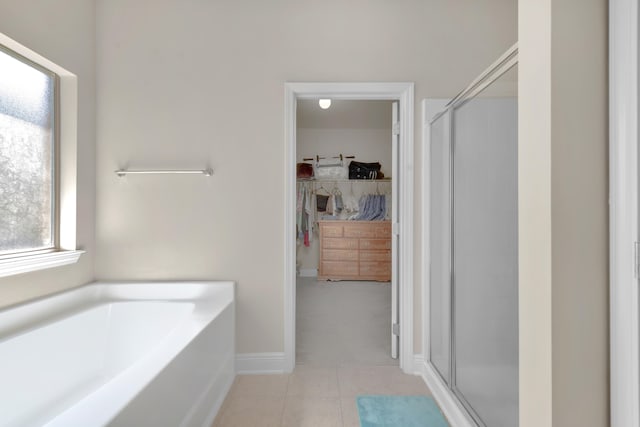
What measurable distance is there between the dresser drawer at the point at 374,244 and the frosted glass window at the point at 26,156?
12.2ft

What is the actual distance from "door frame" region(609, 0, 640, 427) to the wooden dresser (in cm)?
405

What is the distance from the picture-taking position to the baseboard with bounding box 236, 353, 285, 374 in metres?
2.14

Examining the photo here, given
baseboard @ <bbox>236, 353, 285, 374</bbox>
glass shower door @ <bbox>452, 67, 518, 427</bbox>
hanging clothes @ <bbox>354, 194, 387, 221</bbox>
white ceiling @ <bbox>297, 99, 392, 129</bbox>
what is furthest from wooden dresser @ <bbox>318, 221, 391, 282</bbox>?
glass shower door @ <bbox>452, 67, 518, 427</bbox>

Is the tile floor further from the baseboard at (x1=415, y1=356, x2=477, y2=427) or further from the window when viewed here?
the window

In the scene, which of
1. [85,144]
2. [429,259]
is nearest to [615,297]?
[429,259]

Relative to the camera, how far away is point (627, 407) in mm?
767

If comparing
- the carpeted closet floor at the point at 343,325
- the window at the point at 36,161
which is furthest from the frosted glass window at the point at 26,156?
the carpeted closet floor at the point at 343,325

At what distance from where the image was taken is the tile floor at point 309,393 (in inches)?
65.4

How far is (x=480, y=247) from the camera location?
146cm

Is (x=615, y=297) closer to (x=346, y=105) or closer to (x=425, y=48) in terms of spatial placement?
(x=425, y=48)

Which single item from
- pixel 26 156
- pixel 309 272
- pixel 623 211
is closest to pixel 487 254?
pixel 623 211

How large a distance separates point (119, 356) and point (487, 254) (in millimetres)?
2046

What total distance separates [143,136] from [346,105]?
8.43 feet

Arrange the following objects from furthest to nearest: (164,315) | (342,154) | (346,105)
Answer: (342,154)
(346,105)
(164,315)
